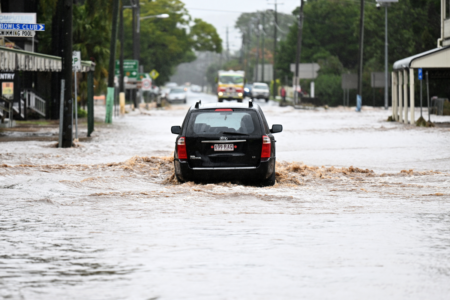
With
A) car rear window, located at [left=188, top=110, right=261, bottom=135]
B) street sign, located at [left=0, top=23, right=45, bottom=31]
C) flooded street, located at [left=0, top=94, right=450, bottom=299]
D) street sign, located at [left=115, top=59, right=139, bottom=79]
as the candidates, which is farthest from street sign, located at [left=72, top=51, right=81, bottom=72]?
street sign, located at [left=115, top=59, right=139, bottom=79]

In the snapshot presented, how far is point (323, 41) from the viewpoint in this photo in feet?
305

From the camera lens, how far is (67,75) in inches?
938

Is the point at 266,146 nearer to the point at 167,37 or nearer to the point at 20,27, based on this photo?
the point at 20,27

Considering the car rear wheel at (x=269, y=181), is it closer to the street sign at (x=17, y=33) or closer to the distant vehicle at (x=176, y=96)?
the street sign at (x=17, y=33)

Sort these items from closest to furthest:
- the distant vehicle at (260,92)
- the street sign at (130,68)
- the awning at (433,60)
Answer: the awning at (433,60) → the street sign at (130,68) → the distant vehicle at (260,92)

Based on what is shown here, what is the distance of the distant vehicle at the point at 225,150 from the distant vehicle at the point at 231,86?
2143 inches

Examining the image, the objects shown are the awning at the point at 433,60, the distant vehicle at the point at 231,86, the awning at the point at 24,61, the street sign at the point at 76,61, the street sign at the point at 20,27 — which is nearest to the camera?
the street sign at the point at 20,27

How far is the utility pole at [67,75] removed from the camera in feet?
77.5

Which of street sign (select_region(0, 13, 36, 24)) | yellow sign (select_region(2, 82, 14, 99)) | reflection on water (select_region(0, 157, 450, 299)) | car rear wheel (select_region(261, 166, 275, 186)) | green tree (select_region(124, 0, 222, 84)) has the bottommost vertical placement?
reflection on water (select_region(0, 157, 450, 299))

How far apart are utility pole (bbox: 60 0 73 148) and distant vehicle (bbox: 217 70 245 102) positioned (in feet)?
146

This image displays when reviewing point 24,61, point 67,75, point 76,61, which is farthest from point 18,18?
point 24,61

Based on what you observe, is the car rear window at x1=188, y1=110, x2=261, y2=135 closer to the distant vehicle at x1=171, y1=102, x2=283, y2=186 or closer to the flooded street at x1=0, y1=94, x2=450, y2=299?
the distant vehicle at x1=171, y1=102, x2=283, y2=186

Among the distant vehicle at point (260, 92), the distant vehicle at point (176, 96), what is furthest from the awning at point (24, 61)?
the distant vehicle at point (260, 92)

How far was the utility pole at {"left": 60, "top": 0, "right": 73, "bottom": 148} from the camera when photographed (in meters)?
23.6
